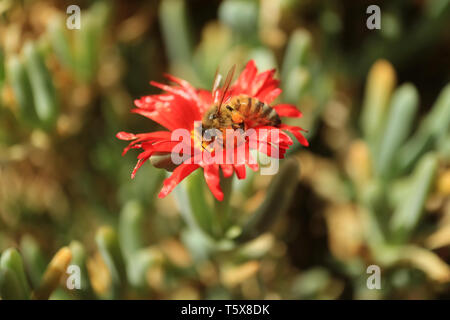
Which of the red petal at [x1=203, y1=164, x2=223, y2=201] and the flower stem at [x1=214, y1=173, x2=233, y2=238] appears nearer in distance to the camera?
the red petal at [x1=203, y1=164, x2=223, y2=201]

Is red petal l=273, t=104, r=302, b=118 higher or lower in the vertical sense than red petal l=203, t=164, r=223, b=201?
higher

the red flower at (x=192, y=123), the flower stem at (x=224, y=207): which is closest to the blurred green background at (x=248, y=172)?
the flower stem at (x=224, y=207)

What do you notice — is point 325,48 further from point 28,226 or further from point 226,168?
point 28,226

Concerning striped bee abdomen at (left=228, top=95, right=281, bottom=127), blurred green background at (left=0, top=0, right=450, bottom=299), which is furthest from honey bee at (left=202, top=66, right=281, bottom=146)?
blurred green background at (left=0, top=0, right=450, bottom=299)

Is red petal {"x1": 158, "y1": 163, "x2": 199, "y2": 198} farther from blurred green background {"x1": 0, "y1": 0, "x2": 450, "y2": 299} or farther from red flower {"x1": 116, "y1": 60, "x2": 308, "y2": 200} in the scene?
blurred green background {"x1": 0, "y1": 0, "x2": 450, "y2": 299}

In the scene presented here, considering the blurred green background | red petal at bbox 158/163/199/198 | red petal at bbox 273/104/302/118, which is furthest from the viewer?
the blurred green background

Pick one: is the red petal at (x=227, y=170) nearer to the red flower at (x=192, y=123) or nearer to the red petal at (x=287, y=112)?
the red flower at (x=192, y=123)

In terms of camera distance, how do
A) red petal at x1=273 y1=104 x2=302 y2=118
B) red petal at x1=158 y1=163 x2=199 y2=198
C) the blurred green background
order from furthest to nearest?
1. the blurred green background
2. red petal at x1=273 y1=104 x2=302 y2=118
3. red petal at x1=158 y1=163 x2=199 y2=198

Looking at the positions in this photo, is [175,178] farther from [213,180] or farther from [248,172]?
[248,172]
